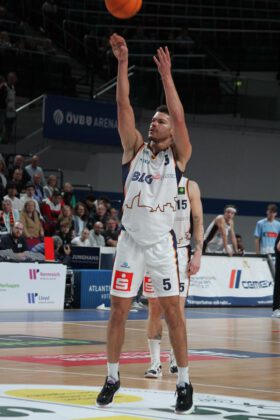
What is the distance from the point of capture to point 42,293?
19.6 meters

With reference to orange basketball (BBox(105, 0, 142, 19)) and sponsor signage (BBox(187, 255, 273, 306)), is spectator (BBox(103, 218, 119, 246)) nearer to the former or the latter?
sponsor signage (BBox(187, 255, 273, 306))

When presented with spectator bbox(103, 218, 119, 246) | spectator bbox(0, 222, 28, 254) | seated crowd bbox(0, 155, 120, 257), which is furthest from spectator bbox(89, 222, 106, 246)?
spectator bbox(0, 222, 28, 254)

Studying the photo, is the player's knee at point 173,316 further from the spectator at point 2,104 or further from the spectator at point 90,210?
the spectator at point 2,104

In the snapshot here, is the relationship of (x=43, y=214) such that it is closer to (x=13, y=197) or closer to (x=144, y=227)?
(x=13, y=197)

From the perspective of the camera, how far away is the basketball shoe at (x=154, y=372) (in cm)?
974

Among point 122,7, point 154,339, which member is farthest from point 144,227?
point 122,7

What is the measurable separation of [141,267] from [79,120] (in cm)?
1999

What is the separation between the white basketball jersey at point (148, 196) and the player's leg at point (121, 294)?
5.5 inches

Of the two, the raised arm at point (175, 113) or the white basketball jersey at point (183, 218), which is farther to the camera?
the white basketball jersey at point (183, 218)

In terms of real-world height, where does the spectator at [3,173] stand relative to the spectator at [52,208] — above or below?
above

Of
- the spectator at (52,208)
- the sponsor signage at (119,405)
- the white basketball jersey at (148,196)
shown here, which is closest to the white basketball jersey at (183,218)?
the sponsor signage at (119,405)

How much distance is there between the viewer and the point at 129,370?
33.9ft

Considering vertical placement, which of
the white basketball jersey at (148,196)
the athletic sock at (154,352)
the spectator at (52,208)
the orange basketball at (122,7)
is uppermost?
the orange basketball at (122,7)

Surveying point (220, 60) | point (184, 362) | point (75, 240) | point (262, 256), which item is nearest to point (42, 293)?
point (75, 240)
